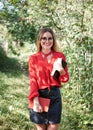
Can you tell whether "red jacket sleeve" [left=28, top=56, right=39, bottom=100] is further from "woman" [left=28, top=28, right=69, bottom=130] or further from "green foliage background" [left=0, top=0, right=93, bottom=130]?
"green foliage background" [left=0, top=0, right=93, bottom=130]

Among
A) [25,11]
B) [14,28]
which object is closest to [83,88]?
[25,11]

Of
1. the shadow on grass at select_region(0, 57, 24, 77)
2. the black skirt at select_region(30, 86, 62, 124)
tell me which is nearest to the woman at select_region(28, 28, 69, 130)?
the black skirt at select_region(30, 86, 62, 124)

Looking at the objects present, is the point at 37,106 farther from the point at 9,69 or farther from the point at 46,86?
the point at 9,69

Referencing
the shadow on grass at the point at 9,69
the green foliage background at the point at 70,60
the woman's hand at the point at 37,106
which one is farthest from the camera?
the shadow on grass at the point at 9,69

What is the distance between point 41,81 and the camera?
13.0 feet

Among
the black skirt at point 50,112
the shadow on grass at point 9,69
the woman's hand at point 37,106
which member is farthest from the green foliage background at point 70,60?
the shadow on grass at point 9,69

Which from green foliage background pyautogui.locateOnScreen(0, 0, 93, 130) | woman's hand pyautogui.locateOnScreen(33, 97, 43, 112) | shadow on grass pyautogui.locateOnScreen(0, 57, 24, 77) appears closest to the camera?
woman's hand pyautogui.locateOnScreen(33, 97, 43, 112)

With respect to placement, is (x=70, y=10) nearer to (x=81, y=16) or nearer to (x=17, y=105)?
(x=81, y=16)

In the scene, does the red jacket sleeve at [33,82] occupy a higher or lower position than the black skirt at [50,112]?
higher

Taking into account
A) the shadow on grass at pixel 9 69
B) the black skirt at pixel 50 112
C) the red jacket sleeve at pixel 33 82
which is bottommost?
the shadow on grass at pixel 9 69

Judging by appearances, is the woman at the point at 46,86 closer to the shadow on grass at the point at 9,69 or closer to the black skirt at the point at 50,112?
the black skirt at the point at 50,112

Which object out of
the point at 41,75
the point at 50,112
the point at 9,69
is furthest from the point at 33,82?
the point at 9,69

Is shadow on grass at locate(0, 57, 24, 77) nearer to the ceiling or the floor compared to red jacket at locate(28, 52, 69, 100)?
nearer to the floor

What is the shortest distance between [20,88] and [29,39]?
158cm
